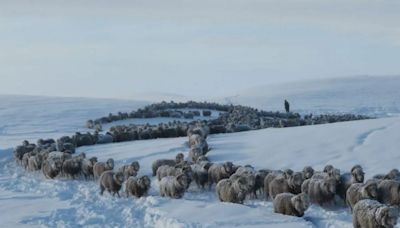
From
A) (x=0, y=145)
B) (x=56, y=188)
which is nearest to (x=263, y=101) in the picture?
(x=0, y=145)

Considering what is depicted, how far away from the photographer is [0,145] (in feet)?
100

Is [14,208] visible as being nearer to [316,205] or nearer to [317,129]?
[316,205]

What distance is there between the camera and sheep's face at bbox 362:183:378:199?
13359mm

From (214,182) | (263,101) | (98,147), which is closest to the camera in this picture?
(214,182)

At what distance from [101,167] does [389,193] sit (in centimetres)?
957

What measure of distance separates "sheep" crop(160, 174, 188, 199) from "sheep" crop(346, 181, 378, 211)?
443 cm

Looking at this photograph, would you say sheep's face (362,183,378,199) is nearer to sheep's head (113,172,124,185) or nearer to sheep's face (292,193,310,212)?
sheep's face (292,193,310,212)

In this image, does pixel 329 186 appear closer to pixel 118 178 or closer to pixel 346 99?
pixel 118 178

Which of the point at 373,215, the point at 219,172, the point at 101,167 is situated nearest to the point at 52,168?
the point at 101,167

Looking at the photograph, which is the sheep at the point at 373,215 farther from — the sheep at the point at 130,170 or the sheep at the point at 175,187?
the sheep at the point at 130,170

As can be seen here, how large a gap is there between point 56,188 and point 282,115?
87.4 ft

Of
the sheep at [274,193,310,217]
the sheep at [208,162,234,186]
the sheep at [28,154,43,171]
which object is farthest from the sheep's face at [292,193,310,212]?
the sheep at [28,154,43,171]

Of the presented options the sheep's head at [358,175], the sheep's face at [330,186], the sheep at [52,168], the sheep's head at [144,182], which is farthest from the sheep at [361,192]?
the sheep at [52,168]

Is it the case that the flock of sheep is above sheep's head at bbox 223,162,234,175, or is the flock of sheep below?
below
